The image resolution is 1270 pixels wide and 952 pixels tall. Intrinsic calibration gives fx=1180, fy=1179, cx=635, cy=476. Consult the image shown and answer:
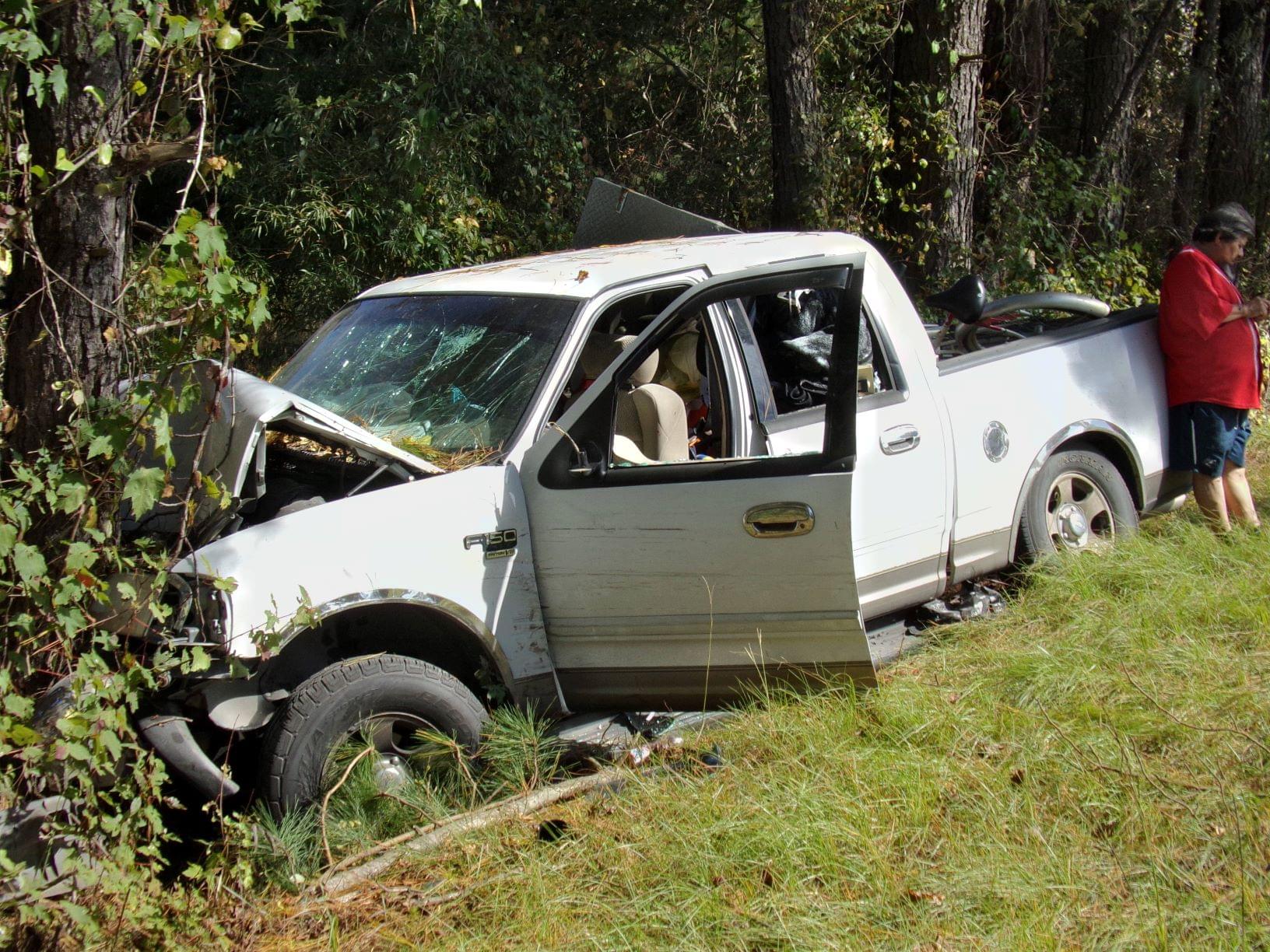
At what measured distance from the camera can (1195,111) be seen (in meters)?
13.0

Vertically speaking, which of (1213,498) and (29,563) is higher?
(29,563)

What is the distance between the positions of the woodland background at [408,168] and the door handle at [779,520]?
1.70m

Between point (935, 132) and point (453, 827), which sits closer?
point (453, 827)

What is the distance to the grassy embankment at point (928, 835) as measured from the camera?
3049 mm

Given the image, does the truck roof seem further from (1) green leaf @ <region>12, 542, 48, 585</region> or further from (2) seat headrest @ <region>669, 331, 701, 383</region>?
(1) green leaf @ <region>12, 542, 48, 585</region>

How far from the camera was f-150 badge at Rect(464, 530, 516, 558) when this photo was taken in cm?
387

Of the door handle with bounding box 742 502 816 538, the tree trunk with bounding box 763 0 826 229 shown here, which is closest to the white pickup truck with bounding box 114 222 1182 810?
the door handle with bounding box 742 502 816 538

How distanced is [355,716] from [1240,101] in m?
12.3

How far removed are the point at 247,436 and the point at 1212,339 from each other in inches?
181

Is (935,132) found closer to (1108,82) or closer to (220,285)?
(1108,82)

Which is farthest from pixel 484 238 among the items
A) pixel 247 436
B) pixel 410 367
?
pixel 247 436

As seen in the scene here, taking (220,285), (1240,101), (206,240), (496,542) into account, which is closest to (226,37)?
(206,240)

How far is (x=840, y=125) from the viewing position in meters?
9.48

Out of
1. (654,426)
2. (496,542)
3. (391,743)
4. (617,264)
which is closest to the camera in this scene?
(391,743)
